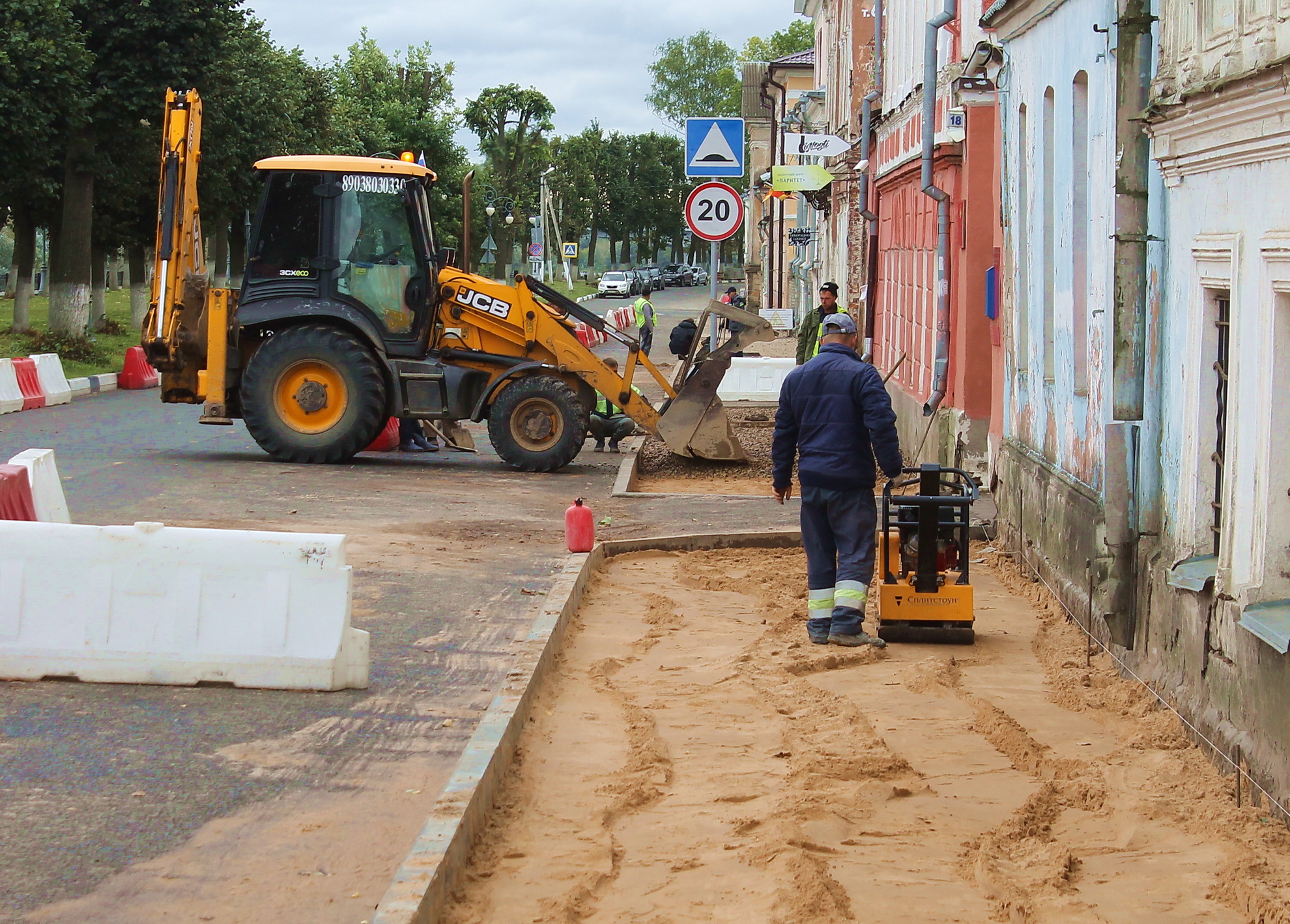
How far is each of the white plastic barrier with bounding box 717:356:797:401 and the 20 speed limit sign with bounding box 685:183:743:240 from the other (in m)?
9.51

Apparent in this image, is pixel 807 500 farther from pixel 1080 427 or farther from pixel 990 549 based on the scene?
pixel 990 549

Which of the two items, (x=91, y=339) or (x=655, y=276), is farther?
(x=655, y=276)

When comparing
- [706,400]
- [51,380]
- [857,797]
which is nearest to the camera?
[857,797]

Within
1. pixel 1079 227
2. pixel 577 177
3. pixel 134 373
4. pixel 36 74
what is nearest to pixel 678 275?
pixel 577 177

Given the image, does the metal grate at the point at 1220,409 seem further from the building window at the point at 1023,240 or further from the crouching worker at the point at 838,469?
the building window at the point at 1023,240

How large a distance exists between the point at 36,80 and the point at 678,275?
79060mm

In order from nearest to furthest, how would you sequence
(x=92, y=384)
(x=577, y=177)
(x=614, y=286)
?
(x=92, y=384) → (x=614, y=286) → (x=577, y=177)

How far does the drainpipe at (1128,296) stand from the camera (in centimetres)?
758

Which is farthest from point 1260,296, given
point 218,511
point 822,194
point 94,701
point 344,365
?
point 822,194

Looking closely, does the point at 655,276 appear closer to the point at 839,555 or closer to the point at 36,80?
the point at 36,80

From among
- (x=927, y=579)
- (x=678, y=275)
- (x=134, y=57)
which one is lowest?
(x=927, y=579)

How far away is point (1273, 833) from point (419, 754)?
314 centimetres

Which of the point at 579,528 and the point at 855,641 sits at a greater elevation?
the point at 579,528

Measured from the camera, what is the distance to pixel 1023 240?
462 inches
